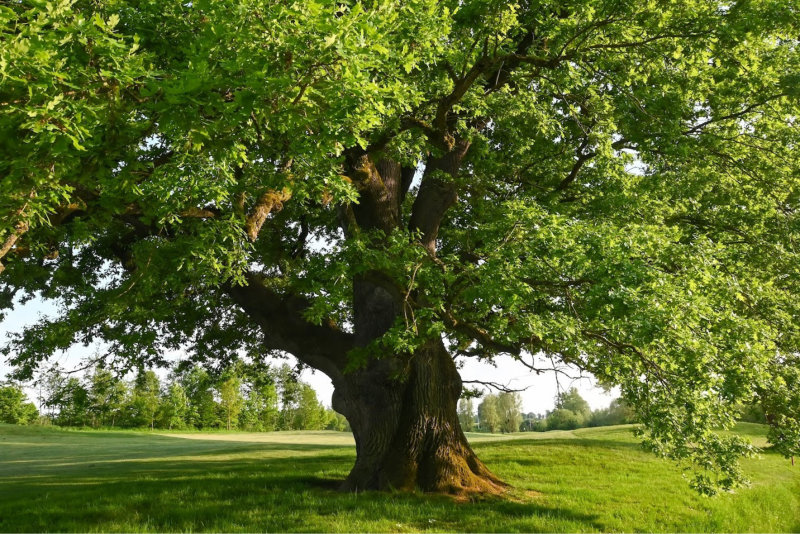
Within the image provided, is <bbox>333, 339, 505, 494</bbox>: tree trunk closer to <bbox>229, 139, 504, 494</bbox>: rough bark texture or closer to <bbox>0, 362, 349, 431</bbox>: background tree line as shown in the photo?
<bbox>229, 139, 504, 494</bbox>: rough bark texture

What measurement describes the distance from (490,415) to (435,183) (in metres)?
83.1

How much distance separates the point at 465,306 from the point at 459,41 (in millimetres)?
5441

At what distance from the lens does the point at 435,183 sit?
13.9 m

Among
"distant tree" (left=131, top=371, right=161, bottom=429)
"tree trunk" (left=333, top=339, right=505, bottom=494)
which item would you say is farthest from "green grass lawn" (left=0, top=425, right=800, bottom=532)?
"distant tree" (left=131, top=371, right=161, bottom=429)

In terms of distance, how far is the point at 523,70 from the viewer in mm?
11312

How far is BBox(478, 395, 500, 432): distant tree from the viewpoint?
295 feet

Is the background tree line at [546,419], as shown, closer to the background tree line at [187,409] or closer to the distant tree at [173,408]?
the background tree line at [187,409]

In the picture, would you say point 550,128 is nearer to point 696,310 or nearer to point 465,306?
point 465,306

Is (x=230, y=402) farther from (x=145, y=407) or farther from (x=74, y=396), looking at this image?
(x=74, y=396)

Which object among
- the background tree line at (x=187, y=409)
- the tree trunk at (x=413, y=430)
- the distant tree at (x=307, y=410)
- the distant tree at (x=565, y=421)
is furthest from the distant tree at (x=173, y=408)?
the tree trunk at (x=413, y=430)

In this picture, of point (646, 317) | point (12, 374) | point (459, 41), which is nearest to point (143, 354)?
point (12, 374)

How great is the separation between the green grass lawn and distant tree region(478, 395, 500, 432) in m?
71.5

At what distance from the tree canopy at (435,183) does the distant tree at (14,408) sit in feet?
213

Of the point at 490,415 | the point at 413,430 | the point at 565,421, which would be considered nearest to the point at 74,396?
the point at 413,430
